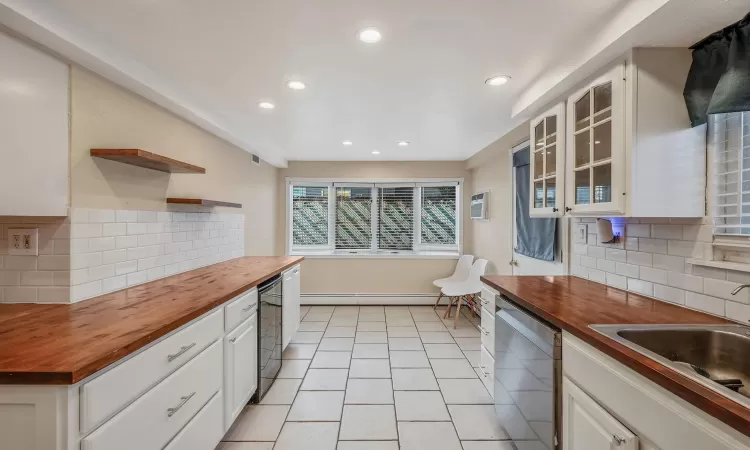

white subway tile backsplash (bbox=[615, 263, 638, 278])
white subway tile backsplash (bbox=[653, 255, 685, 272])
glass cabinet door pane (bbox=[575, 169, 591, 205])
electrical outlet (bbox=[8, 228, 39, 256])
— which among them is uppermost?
glass cabinet door pane (bbox=[575, 169, 591, 205])

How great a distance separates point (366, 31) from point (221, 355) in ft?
6.26

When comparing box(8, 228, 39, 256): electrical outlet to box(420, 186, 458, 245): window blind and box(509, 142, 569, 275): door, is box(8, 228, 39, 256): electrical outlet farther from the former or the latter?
box(420, 186, 458, 245): window blind

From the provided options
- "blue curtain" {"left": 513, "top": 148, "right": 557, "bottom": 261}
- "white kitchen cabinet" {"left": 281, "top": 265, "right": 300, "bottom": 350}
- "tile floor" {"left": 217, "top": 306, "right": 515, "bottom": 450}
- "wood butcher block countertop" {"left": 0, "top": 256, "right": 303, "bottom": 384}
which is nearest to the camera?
"wood butcher block countertop" {"left": 0, "top": 256, "right": 303, "bottom": 384}

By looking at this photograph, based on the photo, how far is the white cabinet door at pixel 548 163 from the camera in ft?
Result: 6.68

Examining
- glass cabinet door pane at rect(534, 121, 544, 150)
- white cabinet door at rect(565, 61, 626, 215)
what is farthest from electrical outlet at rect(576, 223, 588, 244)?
glass cabinet door pane at rect(534, 121, 544, 150)

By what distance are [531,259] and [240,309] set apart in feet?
8.63

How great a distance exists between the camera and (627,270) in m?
1.96

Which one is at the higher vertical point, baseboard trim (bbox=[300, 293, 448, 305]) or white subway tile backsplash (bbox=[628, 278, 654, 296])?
white subway tile backsplash (bbox=[628, 278, 654, 296])

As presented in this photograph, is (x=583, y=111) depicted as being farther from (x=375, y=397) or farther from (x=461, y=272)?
(x=461, y=272)

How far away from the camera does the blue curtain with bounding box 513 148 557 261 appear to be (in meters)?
2.77

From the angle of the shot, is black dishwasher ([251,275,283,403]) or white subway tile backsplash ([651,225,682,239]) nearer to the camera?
white subway tile backsplash ([651,225,682,239])

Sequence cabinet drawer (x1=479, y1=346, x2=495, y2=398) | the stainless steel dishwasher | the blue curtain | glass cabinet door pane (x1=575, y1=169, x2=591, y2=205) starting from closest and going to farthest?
the stainless steel dishwasher, glass cabinet door pane (x1=575, y1=169, x2=591, y2=205), cabinet drawer (x1=479, y1=346, x2=495, y2=398), the blue curtain

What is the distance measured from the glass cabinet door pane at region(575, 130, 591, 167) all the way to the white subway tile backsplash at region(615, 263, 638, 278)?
70 cm

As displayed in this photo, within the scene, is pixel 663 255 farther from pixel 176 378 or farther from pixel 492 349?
pixel 176 378
